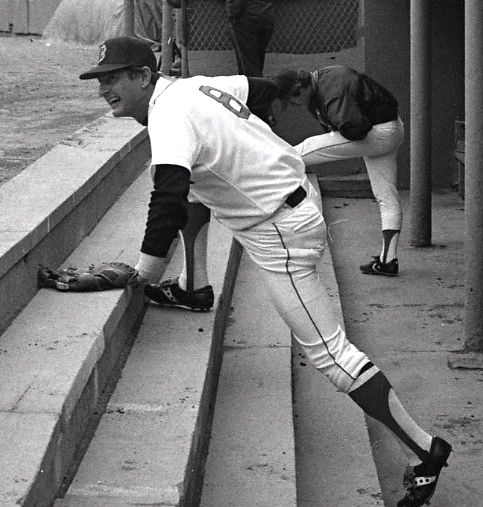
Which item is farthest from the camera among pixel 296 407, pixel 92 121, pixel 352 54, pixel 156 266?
pixel 352 54

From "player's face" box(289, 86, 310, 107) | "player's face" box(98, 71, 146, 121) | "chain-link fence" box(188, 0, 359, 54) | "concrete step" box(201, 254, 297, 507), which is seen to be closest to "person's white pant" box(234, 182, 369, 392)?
"concrete step" box(201, 254, 297, 507)

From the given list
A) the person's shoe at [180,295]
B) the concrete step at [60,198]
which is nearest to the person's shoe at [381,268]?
the concrete step at [60,198]

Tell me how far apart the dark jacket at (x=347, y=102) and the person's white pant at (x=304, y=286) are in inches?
117

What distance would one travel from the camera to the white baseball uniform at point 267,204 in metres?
4.54

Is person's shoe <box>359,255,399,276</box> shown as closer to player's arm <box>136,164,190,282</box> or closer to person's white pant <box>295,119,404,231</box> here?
person's white pant <box>295,119,404,231</box>

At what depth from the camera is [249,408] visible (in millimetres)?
5191

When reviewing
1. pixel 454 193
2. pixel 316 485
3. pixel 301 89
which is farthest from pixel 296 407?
pixel 454 193

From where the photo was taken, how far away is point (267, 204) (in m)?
4.62

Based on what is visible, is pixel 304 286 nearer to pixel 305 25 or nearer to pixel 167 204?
pixel 167 204

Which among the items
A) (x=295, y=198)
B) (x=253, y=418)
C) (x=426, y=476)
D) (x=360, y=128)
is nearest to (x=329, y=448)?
(x=253, y=418)

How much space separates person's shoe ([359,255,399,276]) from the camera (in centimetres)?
841

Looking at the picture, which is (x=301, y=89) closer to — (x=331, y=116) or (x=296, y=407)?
(x=331, y=116)

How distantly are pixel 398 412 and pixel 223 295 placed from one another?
1.96 meters

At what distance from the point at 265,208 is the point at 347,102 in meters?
3.20
